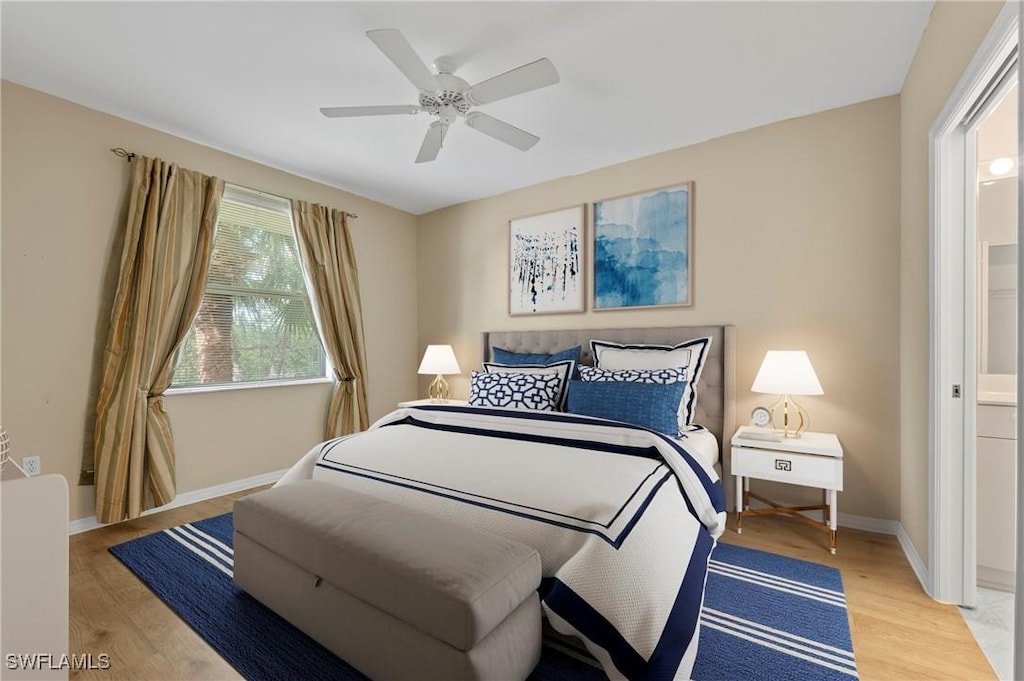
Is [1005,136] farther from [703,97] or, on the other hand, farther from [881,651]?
[881,651]

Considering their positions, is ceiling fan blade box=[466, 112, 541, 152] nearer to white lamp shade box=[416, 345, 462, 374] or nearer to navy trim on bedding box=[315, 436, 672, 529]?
navy trim on bedding box=[315, 436, 672, 529]

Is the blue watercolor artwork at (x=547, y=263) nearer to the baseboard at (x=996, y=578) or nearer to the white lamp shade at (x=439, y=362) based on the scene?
the white lamp shade at (x=439, y=362)

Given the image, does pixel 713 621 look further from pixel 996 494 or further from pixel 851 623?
pixel 996 494

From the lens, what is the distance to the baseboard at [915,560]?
2.01 m

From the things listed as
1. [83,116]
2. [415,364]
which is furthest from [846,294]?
[83,116]

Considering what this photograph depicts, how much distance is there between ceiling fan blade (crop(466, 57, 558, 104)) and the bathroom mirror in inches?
84.9

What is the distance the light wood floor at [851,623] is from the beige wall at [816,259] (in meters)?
0.60

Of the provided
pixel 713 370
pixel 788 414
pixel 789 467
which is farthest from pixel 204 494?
pixel 788 414

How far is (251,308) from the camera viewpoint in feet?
11.8

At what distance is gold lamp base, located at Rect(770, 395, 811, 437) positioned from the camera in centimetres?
276

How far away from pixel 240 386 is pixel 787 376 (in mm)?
3736

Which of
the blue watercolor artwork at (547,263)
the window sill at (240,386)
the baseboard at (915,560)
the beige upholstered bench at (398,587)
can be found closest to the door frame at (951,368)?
the baseboard at (915,560)

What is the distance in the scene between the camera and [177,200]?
3.07 meters

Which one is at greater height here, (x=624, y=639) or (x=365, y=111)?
(x=365, y=111)
